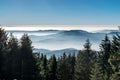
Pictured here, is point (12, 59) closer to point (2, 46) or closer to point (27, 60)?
point (27, 60)

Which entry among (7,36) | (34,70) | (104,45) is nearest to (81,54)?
(104,45)

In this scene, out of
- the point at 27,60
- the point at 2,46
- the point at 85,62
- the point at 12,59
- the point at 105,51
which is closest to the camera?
the point at 2,46

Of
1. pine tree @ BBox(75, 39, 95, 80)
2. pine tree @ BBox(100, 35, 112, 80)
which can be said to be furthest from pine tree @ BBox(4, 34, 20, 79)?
pine tree @ BBox(75, 39, 95, 80)

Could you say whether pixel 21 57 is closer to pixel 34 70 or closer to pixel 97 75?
pixel 34 70

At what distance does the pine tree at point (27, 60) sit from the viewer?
45.7 metres

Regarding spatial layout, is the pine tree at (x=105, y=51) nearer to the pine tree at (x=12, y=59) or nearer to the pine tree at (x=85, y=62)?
the pine tree at (x=85, y=62)

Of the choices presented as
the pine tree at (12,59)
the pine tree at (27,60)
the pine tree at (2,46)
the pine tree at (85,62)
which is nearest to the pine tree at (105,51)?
the pine tree at (85,62)

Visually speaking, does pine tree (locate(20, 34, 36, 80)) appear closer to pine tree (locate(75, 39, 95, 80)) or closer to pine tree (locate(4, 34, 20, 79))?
pine tree (locate(4, 34, 20, 79))

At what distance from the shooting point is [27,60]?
46125 mm

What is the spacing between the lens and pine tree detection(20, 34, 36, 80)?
150ft

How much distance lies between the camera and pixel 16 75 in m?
44.7

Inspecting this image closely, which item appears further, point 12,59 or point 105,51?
point 105,51

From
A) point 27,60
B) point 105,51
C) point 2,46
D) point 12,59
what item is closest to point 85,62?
point 105,51

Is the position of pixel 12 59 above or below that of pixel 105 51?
below
